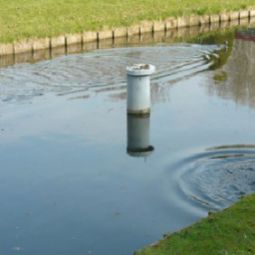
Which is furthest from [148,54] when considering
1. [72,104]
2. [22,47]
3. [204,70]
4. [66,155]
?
[66,155]

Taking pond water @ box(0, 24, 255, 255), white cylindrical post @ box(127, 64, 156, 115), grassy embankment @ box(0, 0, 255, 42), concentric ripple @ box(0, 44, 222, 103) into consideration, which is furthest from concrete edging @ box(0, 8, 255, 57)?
white cylindrical post @ box(127, 64, 156, 115)

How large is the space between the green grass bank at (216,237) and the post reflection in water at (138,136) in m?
4.00

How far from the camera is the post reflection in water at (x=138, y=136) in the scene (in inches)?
499

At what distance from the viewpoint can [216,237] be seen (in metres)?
8.12

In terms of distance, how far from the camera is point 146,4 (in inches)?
1152

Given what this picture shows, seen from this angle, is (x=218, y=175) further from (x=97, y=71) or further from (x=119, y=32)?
(x=119, y=32)

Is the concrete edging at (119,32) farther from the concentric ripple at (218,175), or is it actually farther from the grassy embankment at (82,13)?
the concentric ripple at (218,175)

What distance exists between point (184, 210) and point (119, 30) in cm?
1695

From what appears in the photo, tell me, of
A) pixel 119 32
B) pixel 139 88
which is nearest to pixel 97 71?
pixel 139 88

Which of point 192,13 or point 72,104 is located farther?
point 192,13

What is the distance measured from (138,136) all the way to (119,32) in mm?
13060

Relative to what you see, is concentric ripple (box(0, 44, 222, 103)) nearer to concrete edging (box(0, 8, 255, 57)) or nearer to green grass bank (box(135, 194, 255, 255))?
concrete edging (box(0, 8, 255, 57))

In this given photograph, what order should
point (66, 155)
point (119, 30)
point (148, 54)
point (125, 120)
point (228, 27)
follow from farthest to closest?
point (228, 27) → point (119, 30) → point (148, 54) → point (125, 120) → point (66, 155)

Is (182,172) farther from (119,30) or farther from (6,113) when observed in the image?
(119,30)
